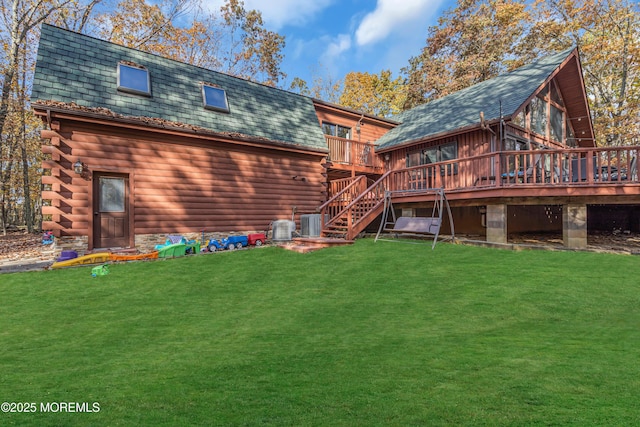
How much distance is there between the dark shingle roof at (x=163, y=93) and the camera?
874cm

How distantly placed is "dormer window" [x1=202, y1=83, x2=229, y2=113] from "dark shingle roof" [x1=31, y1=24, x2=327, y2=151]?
0.17m

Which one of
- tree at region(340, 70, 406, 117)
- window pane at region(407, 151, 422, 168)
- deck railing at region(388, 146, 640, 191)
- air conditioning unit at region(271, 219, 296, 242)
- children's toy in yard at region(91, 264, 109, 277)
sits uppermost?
tree at region(340, 70, 406, 117)

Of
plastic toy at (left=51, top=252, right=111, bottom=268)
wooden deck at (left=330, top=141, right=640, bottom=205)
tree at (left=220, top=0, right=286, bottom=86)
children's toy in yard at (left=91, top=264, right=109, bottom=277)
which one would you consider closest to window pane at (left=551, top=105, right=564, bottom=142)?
wooden deck at (left=330, top=141, right=640, bottom=205)

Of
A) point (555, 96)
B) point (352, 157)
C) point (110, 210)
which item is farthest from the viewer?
point (352, 157)

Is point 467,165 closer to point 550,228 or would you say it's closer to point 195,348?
point 550,228

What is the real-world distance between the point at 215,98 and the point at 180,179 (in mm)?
3422

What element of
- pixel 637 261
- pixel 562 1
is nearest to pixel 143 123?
pixel 637 261

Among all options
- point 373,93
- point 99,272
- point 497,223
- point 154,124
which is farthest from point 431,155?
point 373,93

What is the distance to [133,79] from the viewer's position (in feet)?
32.9

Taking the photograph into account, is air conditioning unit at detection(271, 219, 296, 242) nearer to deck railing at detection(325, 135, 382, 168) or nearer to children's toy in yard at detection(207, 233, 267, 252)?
children's toy in yard at detection(207, 233, 267, 252)

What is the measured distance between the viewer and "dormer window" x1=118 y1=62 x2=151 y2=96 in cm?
971

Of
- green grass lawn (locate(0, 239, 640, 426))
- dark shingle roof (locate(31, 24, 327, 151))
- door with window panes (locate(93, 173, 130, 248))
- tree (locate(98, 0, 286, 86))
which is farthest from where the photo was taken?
tree (locate(98, 0, 286, 86))

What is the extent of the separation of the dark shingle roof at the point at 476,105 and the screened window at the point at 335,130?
188 cm

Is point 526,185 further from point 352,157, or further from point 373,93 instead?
point 373,93
